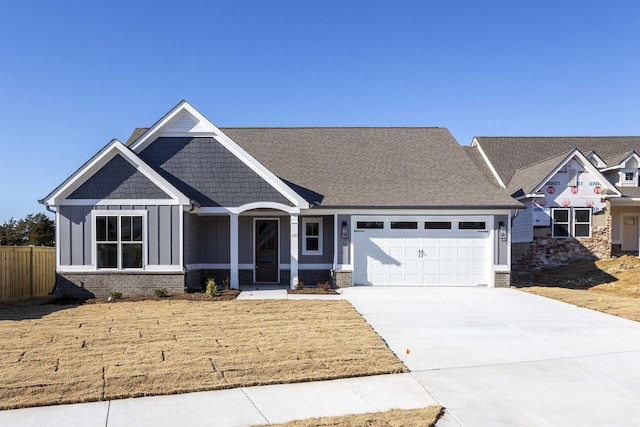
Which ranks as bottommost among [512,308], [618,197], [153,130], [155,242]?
[512,308]

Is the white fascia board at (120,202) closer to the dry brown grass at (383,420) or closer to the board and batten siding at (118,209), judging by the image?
the board and batten siding at (118,209)

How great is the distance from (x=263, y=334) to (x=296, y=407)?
11.3 ft

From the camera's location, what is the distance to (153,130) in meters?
15.0

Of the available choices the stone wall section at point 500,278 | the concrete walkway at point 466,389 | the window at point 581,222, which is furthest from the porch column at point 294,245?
the window at point 581,222

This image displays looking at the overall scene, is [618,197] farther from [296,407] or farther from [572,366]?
[296,407]

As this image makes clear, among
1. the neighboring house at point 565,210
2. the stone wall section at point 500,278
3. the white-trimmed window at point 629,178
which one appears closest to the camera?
the stone wall section at point 500,278

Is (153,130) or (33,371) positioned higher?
(153,130)

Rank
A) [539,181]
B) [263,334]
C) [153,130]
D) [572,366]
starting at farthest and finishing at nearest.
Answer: [539,181] → [153,130] → [263,334] → [572,366]

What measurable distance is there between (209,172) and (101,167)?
3194 millimetres

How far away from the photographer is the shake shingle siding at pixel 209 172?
15242 mm

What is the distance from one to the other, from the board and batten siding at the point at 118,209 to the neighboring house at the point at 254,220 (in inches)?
1.2

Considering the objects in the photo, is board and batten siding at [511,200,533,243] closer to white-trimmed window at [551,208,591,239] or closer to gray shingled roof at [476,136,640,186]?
white-trimmed window at [551,208,591,239]

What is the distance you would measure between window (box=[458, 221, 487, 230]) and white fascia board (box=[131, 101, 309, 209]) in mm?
5308

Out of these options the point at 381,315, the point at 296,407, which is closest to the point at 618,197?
the point at 381,315
